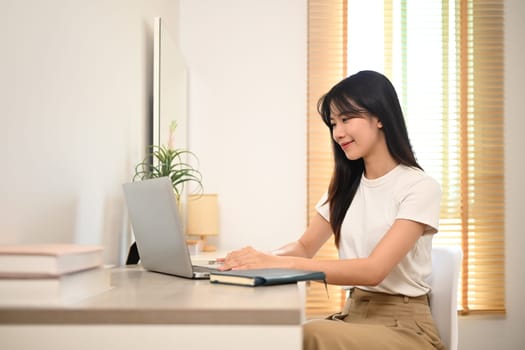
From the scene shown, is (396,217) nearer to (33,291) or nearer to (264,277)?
(264,277)

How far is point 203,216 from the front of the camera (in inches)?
133

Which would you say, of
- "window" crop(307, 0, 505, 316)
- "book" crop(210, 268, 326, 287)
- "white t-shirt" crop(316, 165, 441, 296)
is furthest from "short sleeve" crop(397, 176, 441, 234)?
"window" crop(307, 0, 505, 316)

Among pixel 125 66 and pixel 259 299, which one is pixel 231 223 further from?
pixel 259 299

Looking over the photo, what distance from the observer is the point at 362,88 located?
190cm

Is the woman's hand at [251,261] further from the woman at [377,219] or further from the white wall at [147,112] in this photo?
the white wall at [147,112]

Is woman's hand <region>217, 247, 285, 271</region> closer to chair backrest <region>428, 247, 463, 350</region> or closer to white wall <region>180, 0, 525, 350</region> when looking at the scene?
chair backrest <region>428, 247, 463, 350</region>

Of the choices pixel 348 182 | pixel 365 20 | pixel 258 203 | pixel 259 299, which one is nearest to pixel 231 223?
pixel 258 203

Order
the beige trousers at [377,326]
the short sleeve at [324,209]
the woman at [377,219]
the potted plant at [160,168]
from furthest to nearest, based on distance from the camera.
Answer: the potted plant at [160,168] < the short sleeve at [324,209] < the woman at [377,219] < the beige trousers at [377,326]

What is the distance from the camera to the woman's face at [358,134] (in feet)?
6.29

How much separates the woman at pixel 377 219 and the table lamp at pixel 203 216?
49.9 inches

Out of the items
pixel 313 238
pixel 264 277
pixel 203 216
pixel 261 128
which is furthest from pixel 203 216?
pixel 264 277

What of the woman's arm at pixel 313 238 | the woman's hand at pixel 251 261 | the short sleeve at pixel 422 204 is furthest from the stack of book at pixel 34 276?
the woman's arm at pixel 313 238

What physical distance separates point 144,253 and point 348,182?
708mm

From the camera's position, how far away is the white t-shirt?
177 cm
